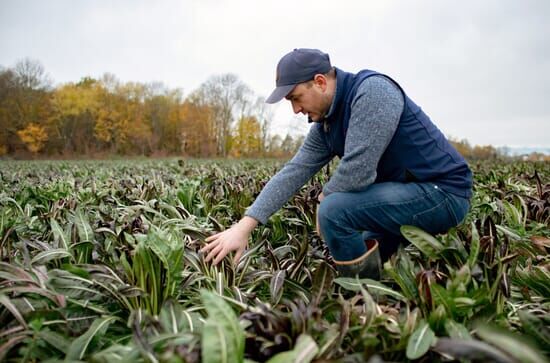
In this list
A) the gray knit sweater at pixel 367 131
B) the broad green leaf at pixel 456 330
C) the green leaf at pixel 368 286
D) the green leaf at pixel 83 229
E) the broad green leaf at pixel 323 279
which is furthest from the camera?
the green leaf at pixel 83 229

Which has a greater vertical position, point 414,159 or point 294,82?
point 294,82

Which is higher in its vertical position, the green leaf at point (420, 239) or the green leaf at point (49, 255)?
the green leaf at point (420, 239)

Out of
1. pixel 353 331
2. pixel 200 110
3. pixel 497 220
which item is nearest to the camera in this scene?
pixel 353 331

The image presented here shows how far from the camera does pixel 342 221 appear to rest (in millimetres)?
2559

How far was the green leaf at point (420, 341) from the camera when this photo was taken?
149 centimetres

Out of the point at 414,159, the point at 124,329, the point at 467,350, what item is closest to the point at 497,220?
the point at 414,159

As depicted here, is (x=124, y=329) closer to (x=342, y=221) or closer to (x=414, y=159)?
(x=342, y=221)

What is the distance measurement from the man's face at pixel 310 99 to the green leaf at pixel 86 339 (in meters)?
1.61

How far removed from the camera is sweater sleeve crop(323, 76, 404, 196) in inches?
92.1

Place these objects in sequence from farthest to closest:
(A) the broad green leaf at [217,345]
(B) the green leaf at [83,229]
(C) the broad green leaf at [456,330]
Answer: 1. (B) the green leaf at [83,229]
2. (C) the broad green leaf at [456,330]
3. (A) the broad green leaf at [217,345]

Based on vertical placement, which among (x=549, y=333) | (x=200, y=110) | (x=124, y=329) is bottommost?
(x=124, y=329)

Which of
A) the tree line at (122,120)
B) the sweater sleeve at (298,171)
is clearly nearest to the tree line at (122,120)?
the tree line at (122,120)

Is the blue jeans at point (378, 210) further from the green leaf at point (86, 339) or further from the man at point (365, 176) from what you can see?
the green leaf at point (86, 339)

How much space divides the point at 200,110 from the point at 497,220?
2494 inches
